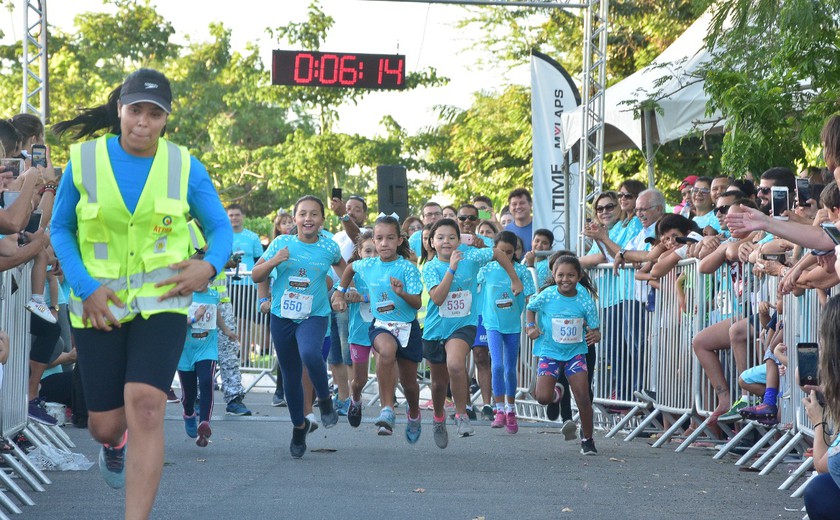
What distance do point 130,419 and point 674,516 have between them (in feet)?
10.2

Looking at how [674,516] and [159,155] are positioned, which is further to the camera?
[674,516]

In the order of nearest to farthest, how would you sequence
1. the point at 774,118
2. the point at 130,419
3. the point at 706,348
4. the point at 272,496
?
the point at 130,419, the point at 272,496, the point at 706,348, the point at 774,118

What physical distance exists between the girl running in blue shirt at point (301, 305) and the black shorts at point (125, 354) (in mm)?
4211

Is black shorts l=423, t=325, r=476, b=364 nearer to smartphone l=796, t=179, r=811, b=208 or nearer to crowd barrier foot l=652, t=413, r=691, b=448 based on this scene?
crowd barrier foot l=652, t=413, r=691, b=448

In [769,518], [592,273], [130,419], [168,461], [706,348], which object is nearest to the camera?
[130,419]

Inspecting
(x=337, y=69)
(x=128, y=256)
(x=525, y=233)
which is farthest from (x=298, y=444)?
(x=337, y=69)

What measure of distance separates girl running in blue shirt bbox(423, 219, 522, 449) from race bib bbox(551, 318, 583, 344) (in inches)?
37.3

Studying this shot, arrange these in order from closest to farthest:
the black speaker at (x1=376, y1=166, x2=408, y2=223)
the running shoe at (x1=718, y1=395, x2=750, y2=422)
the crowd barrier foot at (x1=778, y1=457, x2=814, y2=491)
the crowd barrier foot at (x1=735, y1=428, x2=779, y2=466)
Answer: the crowd barrier foot at (x1=778, y1=457, x2=814, y2=491) → the crowd barrier foot at (x1=735, y1=428, x2=779, y2=466) → the running shoe at (x1=718, y1=395, x2=750, y2=422) → the black speaker at (x1=376, y1=166, x2=408, y2=223)

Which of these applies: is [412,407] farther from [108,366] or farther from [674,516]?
[108,366]

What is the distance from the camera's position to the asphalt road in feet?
24.1

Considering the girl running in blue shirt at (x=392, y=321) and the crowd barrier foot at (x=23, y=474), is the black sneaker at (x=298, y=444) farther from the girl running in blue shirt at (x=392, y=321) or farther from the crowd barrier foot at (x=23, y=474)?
the crowd barrier foot at (x=23, y=474)

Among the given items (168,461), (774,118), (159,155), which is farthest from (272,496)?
(774,118)

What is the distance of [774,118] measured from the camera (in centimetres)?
1123

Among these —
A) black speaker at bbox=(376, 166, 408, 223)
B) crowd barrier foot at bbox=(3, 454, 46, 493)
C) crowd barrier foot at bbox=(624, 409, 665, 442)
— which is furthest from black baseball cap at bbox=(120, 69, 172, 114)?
black speaker at bbox=(376, 166, 408, 223)
